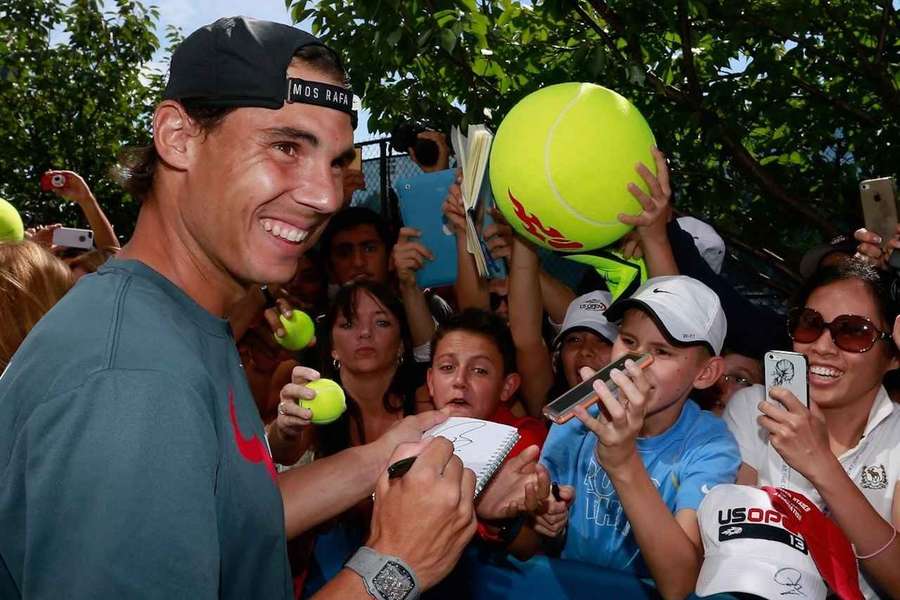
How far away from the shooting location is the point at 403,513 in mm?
1686

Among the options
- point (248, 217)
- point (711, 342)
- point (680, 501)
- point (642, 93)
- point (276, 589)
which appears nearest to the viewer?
point (276, 589)

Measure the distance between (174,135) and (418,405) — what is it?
102 inches

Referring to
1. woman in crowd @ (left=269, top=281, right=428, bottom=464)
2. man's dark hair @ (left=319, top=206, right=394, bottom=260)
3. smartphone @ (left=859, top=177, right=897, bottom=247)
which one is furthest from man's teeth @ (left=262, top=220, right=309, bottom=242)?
man's dark hair @ (left=319, top=206, right=394, bottom=260)

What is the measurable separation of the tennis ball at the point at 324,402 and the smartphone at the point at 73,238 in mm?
3760

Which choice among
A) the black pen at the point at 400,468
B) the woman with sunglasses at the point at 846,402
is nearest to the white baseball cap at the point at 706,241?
the woman with sunglasses at the point at 846,402

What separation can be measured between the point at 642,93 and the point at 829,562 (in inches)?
156

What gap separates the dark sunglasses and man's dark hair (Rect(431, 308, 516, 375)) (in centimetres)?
129

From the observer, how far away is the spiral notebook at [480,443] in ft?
7.30

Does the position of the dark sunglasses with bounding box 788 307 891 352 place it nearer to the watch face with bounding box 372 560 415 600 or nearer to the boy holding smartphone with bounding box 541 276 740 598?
the boy holding smartphone with bounding box 541 276 740 598

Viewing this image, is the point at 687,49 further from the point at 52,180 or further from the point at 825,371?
the point at 52,180

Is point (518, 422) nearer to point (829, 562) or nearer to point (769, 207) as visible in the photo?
point (829, 562)

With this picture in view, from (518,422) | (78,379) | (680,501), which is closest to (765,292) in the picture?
(518,422)

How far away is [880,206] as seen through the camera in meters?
3.48

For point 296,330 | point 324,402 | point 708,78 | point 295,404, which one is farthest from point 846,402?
point 708,78
